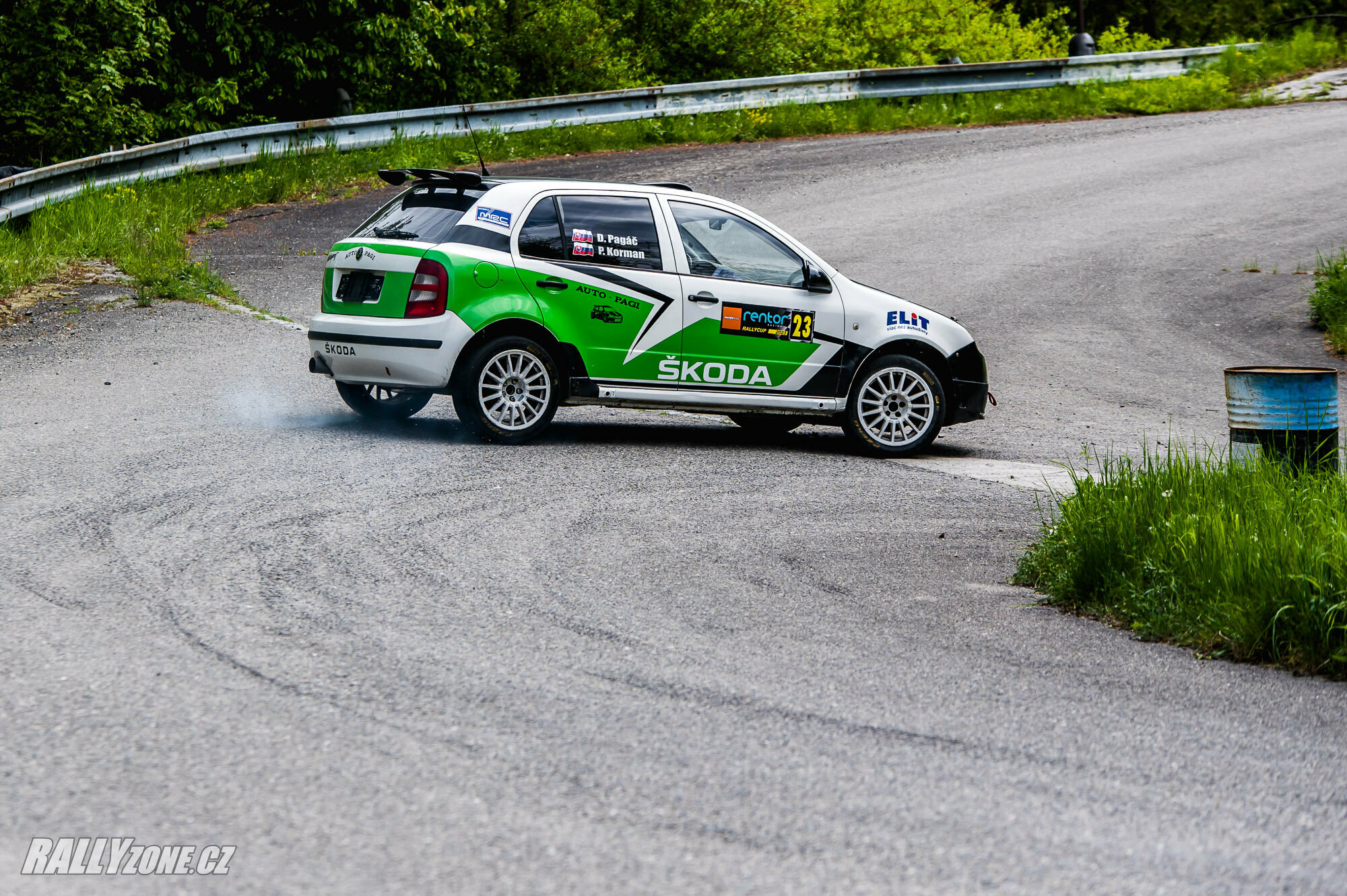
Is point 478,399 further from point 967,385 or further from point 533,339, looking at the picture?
point 967,385

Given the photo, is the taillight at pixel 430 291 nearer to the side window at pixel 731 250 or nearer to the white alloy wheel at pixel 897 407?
the side window at pixel 731 250

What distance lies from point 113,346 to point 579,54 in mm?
19219

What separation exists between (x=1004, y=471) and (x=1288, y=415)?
9.64 feet

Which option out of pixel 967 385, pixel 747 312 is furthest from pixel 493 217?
pixel 967 385

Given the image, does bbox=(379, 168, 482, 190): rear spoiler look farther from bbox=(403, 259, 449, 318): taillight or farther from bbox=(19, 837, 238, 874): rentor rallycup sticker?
bbox=(19, 837, 238, 874): rentor rallycup sticker

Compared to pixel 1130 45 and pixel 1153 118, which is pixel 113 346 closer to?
pixel 1153 118

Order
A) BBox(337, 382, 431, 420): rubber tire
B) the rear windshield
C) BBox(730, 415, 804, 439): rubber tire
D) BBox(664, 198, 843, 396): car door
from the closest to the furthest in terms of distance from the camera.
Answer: the rear windshield → BBox(664, 198, 843, 396): car door → BBox(337, 382, 431, 420): rubber tire → BBox(730, 415, 804, 439): rubber tire

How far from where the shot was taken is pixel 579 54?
98.9 ft

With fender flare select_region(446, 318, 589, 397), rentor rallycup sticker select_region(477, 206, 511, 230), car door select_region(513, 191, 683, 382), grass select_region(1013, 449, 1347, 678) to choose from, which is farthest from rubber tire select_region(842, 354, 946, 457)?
grass select_region(1013, 449, 1347, 678)

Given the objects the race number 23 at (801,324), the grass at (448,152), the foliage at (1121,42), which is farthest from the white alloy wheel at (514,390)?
the foliage at (1121,42)

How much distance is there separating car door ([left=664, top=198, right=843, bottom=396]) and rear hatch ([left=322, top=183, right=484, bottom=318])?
1613 millimetres

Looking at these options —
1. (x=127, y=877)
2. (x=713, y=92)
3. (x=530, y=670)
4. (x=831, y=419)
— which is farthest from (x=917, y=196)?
(x=127, y=877)

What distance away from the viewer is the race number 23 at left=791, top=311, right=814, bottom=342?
10523 mm

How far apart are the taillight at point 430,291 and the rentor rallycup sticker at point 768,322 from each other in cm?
199
